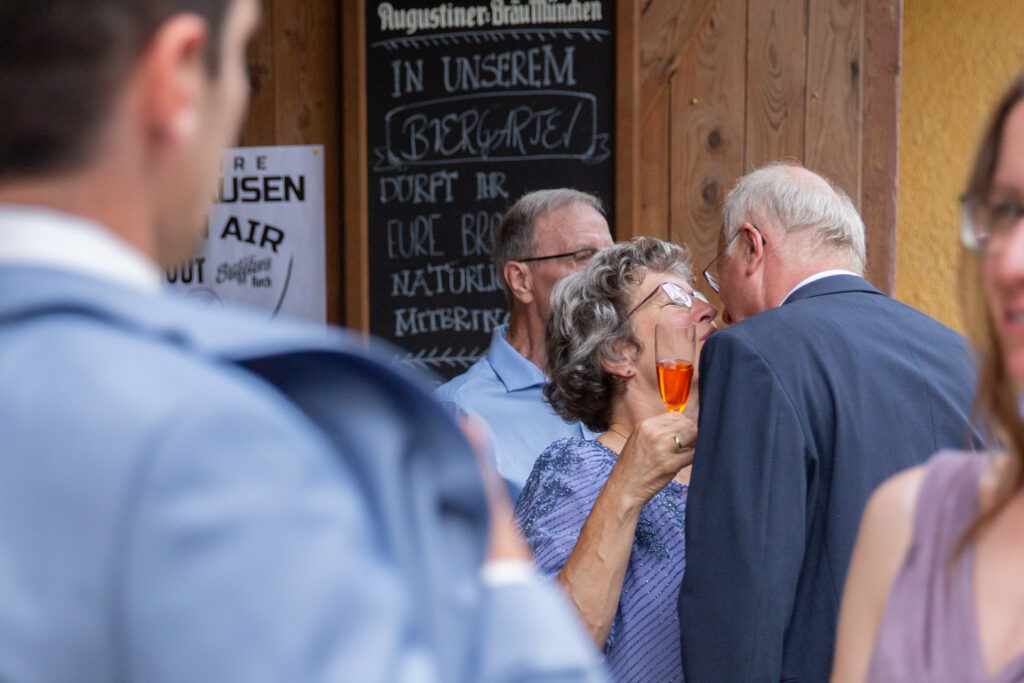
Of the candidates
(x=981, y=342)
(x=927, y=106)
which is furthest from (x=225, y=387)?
(x=927, y=106)

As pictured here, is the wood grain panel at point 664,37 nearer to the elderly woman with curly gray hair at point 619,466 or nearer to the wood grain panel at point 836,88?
the wood grain panel at point 836,88

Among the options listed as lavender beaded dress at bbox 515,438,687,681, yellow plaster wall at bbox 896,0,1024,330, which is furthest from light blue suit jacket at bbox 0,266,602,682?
yellow plaster wall at bbox 896,0,1024,330

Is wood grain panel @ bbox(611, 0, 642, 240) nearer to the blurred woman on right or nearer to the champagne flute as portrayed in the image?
the champagne flute

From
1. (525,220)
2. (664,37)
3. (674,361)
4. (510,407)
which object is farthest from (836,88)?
(674,361)

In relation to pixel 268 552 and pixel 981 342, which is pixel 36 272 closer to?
pixel 268 552

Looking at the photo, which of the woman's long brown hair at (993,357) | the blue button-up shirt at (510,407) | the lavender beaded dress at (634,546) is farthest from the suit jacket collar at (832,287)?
the woman's long brown hair at (993,357)

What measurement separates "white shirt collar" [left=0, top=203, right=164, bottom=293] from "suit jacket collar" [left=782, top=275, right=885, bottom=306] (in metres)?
1.89

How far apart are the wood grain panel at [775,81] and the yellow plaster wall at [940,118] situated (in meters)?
0.98

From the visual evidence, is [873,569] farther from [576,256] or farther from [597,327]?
[576,256]

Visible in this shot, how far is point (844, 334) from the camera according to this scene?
216 cm

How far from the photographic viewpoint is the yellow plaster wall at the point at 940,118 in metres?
4.23

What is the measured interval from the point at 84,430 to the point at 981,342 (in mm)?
965

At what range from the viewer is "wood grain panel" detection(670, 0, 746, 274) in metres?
3.61

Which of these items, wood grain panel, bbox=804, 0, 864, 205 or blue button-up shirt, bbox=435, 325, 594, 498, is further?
wood grain panel, bbox=804, 0, 864, 205
